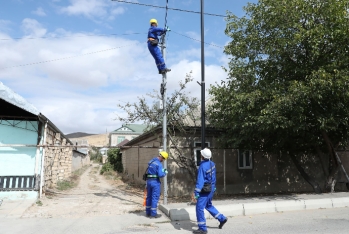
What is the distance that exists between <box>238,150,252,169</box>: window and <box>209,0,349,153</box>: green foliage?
2.27 m

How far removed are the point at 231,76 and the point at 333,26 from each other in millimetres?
3695

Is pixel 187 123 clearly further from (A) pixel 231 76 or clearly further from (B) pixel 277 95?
(B) pixel 277 95

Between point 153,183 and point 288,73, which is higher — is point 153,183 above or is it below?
below

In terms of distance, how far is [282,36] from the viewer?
32.8 ft

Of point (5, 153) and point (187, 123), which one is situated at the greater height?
point (187, 123)

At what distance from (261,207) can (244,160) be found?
17.9 ft

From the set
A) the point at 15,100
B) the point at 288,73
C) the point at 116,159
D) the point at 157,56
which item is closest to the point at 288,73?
the point at 288,73

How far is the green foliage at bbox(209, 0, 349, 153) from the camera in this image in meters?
9.05

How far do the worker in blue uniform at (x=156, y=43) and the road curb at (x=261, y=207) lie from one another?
13.3 ft

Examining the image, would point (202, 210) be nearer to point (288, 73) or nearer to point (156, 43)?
point (156, 43)

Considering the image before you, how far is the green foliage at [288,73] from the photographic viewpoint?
905 cm

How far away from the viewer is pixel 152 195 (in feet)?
26.1

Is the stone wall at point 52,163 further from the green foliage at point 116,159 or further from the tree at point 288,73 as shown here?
the green foliage at point 116,159

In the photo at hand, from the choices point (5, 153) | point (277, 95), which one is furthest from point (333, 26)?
point (5, 153)
